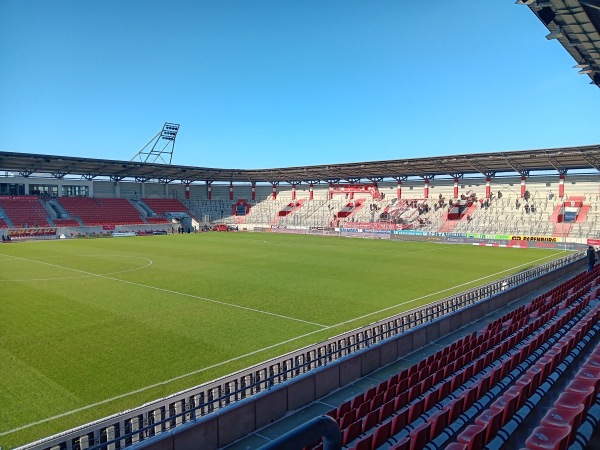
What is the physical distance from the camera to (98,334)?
15.1 m

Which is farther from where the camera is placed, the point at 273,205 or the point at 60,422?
the point at 273,205

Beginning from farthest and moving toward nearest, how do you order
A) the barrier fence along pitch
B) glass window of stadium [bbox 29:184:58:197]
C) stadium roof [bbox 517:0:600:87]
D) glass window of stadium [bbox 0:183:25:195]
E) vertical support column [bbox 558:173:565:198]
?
glass window of stadium [bbox 29:184:58:197], glass window of stadium [bbox 0:183:25:195], vertical support column [bbox 558:173:565:198], stadium roof [bbox 517:0:600:87], the barrier fence along pitch

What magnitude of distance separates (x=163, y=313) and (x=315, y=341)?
7.07 metres

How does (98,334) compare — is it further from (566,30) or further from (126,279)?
(566,30)

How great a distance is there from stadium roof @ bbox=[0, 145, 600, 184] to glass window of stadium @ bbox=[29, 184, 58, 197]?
1647 mm

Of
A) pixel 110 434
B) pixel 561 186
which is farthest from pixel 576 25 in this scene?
pixel 561 186

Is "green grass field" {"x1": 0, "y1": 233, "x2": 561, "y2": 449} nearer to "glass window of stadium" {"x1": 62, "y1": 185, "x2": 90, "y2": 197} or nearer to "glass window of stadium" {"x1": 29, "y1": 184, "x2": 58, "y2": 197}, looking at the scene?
"glass window of stadium" {"x1": 29, "y1": 184, "x2": 58, "y2": 197}

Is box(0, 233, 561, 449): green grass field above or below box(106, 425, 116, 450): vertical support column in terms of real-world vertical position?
below

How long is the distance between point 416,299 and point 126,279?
54.4 feet

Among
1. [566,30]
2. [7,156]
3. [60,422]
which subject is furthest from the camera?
[7,156]

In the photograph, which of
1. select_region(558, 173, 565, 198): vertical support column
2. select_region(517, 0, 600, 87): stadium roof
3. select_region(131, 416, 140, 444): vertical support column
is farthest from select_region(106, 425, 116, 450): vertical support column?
select_region(558, 173, 565, 198): vertical support column

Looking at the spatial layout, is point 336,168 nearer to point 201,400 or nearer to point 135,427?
point 201,400

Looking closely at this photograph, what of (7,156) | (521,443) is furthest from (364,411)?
(7,156)

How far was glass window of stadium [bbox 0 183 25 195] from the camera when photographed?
60.5 meters
